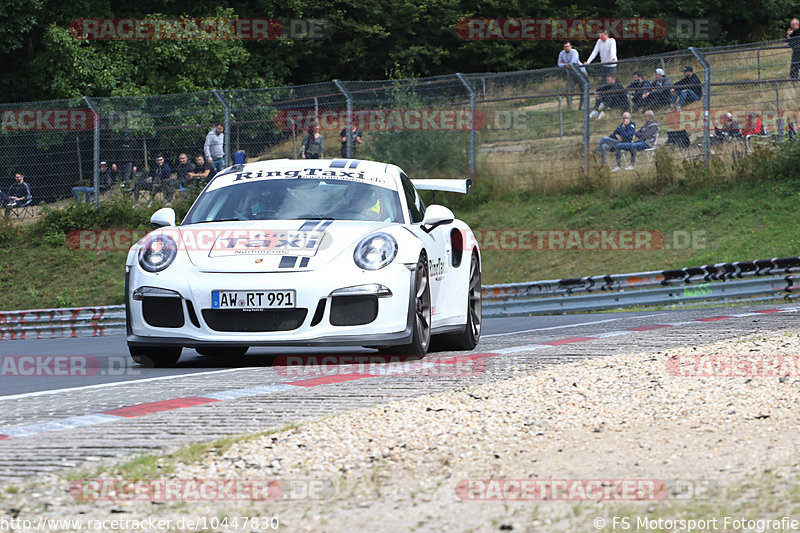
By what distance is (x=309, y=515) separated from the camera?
12.8 feet

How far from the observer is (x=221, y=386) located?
7422 millimetres

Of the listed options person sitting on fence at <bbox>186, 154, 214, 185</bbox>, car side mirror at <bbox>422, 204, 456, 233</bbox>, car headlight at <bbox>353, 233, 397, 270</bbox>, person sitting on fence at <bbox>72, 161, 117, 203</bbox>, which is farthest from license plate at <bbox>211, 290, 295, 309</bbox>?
person sitting on fence at <bbox>72, 161, 117, 203</bbox>

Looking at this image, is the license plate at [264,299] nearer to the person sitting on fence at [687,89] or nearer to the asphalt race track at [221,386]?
the asphalt race track at [221,386]

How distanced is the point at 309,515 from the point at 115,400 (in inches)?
127

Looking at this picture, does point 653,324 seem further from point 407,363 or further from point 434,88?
point 434,88

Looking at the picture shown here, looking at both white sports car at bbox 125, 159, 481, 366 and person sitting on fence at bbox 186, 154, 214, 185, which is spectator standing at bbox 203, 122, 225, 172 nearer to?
person sitting on fence at bbox 186, 154, 214, 185

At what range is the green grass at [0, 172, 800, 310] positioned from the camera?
71.5 feet

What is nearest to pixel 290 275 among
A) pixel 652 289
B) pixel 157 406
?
pixel 157 406

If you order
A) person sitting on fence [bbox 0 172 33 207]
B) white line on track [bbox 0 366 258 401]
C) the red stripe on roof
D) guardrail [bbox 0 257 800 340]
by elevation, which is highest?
the red stripe on roof

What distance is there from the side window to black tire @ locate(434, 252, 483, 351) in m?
0.65

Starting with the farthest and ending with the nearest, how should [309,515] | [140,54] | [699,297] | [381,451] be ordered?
[140,54]
[699,297]
[381,451]
[309,515]

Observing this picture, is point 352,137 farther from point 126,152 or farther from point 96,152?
point 96,152

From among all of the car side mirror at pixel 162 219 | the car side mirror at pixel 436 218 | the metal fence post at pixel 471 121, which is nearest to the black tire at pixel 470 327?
the car side mirror at pixel 436 218

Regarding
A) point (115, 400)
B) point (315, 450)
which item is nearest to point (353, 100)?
point (115, 400)
